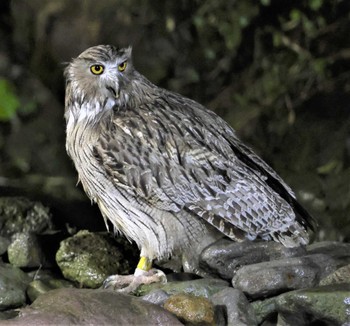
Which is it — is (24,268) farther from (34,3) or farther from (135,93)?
(34,3)

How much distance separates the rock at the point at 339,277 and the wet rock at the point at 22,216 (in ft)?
5.99

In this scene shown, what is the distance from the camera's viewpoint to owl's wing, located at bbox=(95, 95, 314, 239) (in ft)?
12.5

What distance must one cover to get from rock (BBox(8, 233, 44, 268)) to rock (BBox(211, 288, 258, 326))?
3.89 feet

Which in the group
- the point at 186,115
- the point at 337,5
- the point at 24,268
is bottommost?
the point at 24,268

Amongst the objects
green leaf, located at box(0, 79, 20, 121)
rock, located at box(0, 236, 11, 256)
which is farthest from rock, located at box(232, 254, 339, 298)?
green leaf, located at box(0, 79, 20, 121)

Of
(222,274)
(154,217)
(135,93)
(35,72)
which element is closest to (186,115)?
(135,93)

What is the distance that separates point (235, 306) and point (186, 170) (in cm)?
72

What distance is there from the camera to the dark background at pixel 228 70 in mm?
4570

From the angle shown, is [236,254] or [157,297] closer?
[157,297]

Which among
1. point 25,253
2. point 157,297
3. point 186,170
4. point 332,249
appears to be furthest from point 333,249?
point 25,253

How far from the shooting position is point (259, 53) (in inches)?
183

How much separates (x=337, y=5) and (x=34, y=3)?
176 cm

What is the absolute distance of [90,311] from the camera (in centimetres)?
331

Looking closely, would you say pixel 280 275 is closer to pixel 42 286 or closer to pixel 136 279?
pixel 136 279
